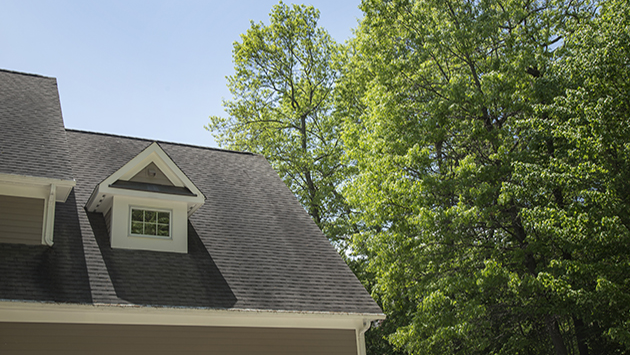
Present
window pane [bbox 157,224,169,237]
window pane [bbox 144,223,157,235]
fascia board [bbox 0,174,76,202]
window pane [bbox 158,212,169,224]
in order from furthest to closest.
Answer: window pane [bbox 158,212,169,224] → window pane [bbox 157,224,169,237] → window pane [bbox 144,223,157,235] → fascia board [bbox 0,174,76,202]

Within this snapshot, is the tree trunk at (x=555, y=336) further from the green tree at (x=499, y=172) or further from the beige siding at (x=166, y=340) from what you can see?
the beige siding at (x=166, y=340)

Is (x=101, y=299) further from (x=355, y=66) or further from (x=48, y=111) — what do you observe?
(x=355, y=66)

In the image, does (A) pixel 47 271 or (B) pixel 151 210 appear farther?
(B) pixel 151 210

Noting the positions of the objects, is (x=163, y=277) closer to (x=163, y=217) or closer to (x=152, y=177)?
(x=163, y=217)

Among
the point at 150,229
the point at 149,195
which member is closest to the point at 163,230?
the point at 150,229

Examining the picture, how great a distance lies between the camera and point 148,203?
10.9 meters

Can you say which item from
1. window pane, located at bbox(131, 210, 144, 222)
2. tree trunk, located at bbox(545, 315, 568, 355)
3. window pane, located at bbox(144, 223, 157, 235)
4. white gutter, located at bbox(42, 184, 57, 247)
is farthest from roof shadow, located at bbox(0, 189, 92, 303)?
tree trunk, located at bbox(545, 315, 568, 355)

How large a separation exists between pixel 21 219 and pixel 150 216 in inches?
95.1

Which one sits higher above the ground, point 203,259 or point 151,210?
point 151,210

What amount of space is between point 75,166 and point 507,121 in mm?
11867

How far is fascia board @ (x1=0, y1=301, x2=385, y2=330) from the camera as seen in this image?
27.2 feet

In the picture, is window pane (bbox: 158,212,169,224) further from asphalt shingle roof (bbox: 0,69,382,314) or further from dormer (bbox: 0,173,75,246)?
dormer (bbox: 0,173,75,246)

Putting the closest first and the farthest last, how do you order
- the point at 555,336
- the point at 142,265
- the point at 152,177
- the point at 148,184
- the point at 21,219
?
the point at 21,219
the point at 142,265
the point at 148,184
the point at 152,177
the point at 555,336

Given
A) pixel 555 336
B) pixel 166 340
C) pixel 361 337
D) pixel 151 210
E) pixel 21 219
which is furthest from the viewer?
pixel 555 336
